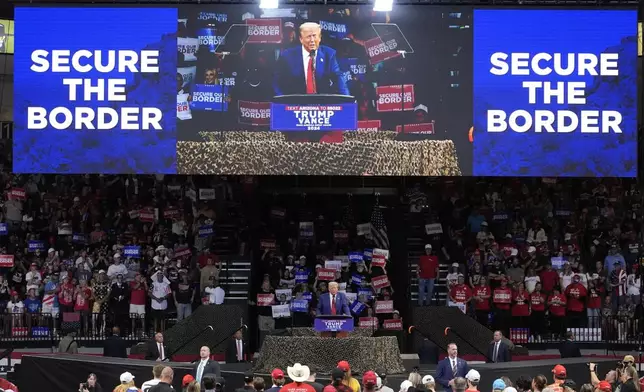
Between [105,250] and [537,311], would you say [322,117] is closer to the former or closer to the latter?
[537,311]

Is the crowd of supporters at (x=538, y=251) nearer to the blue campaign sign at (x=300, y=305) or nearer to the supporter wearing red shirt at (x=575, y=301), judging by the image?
the supporter wearing red shirt at (x=575, y=301)

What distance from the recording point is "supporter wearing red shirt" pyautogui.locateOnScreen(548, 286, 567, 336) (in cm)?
3100

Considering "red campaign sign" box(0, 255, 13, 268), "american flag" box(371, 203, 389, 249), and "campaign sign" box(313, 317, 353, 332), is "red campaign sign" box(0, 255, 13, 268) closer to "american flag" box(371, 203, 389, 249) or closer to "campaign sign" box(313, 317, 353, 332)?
"american flag" box(371, 203, 389, 249)

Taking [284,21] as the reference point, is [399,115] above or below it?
below

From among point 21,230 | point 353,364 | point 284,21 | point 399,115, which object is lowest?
point 353,364

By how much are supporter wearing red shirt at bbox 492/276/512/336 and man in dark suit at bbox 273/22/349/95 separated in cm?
562

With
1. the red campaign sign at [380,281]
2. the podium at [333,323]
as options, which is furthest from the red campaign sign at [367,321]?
the podium at [333,323]

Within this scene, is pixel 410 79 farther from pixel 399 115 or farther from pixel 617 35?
pixel 617 35

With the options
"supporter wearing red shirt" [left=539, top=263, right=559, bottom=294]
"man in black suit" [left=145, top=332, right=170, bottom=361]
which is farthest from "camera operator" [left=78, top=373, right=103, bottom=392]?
"supporter wearing red shirt" [left=539, top=263, right=559, bottom=294]

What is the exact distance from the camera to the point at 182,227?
33750 millimetres

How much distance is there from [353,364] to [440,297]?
9.80 meters

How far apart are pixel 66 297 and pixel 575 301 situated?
36.7 ft

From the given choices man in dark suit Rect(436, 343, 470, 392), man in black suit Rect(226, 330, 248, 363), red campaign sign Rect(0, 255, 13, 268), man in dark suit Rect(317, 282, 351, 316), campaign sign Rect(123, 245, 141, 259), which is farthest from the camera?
red campaign sign Rect(0, 255, 13, 268)

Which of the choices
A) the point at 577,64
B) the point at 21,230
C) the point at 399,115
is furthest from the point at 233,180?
the point at 577,64
